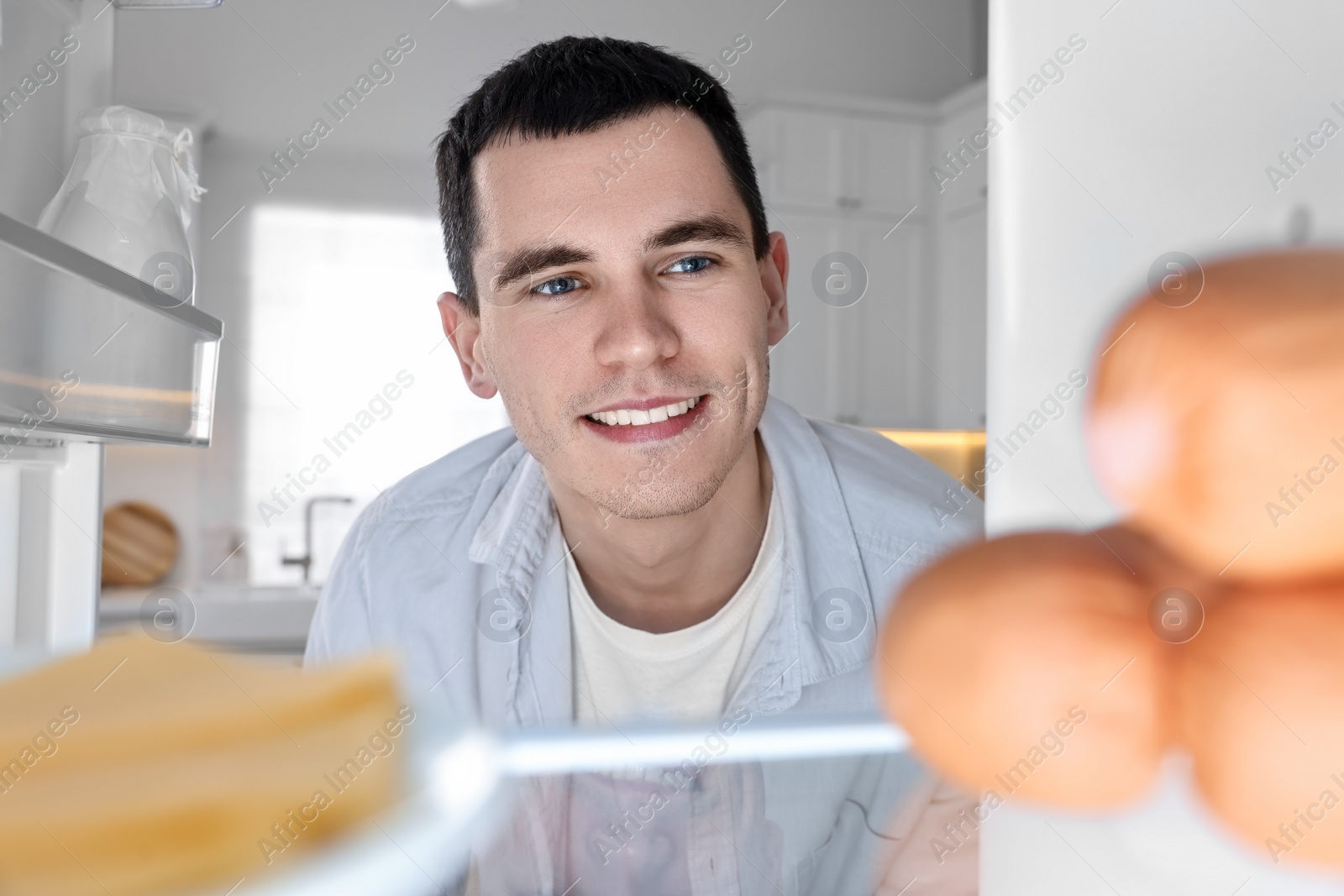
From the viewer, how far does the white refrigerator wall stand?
0.08 metres

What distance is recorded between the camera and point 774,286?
2.21 feet

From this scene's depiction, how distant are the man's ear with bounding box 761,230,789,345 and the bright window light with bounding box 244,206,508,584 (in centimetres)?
120

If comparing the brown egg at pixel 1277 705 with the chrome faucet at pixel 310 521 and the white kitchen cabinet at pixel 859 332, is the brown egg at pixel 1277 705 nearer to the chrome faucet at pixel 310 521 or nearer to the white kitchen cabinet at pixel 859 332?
the chrome faucet at pixel 310 521

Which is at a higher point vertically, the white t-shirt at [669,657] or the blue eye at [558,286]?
the blue eye at [558,286]

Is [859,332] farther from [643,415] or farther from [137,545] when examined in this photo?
[643,415]

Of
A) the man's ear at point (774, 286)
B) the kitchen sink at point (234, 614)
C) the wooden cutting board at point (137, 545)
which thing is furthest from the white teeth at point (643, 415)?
the wooden cutting board at point (137, 545)

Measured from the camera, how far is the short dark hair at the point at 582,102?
1.94 ft

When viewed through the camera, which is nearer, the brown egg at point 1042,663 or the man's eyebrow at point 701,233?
the brown egg at point 1042,663

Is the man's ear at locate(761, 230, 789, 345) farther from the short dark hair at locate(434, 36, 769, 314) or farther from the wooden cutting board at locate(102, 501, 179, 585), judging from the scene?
the wooden cutting board at locate(102, 501, 179, 585)

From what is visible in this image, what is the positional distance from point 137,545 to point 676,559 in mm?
1365

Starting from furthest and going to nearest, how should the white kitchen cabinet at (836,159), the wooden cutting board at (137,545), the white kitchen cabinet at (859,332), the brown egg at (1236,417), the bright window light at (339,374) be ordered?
the white kitchen cabinet at (859,332) → the white kitchen cabinet at (836,159) → the bright window light at (339,374) → the wooden cutting board at (137,545) → the brown egg at (1236,417)

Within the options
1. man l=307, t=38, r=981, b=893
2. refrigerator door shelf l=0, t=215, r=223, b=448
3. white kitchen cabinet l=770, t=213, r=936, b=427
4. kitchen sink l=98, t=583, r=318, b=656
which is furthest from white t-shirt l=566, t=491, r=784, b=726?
white kitchen cabinet l=770, t=213, r=936, b=427

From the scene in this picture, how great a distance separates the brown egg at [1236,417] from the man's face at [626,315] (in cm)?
47

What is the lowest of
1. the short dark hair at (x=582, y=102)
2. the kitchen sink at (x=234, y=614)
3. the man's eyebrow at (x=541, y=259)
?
the kitchen sink at (x=234, y=614)
